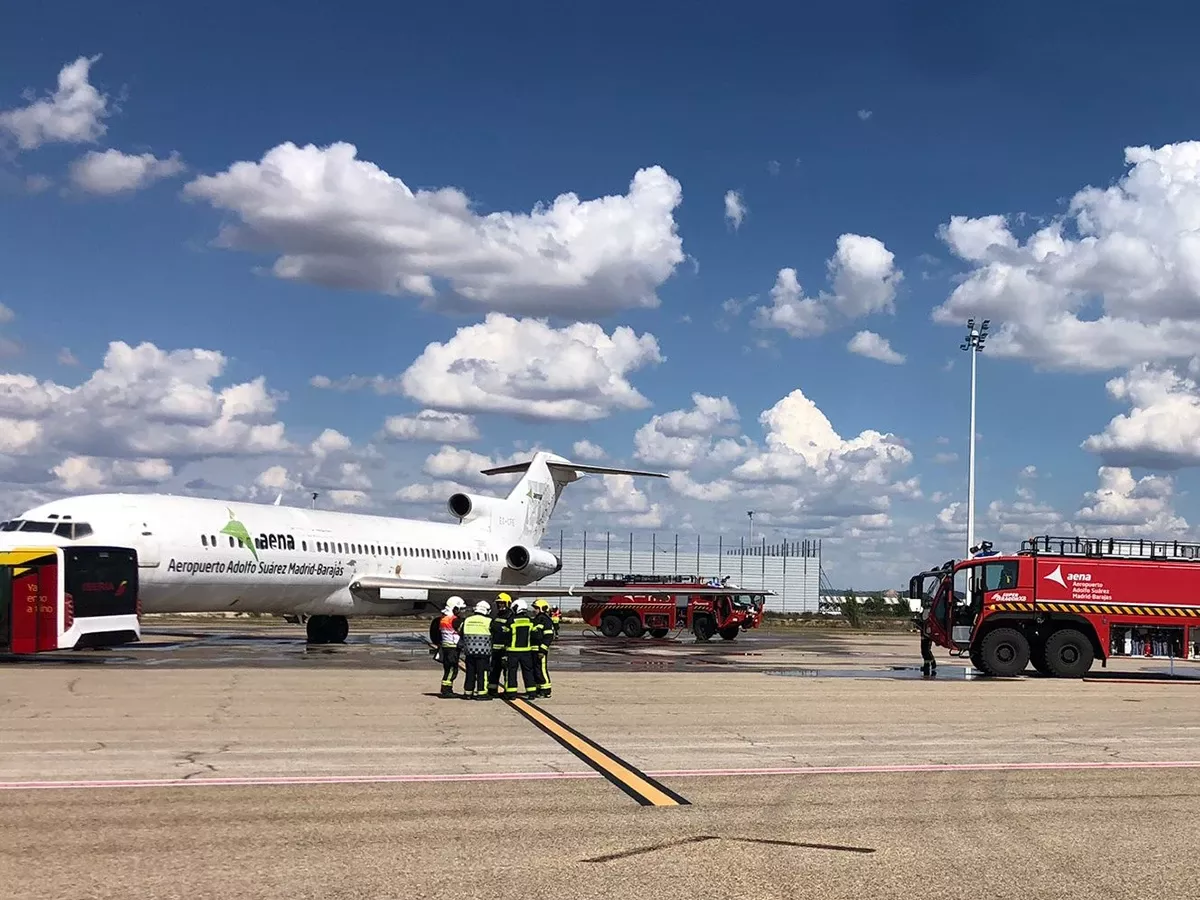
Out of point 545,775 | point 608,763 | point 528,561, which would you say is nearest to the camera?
point 545,775

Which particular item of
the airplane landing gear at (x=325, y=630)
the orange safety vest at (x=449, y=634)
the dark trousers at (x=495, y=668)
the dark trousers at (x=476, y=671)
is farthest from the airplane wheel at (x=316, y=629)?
the dark trousers at (x=476, y=671)

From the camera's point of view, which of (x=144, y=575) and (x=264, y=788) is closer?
(x=264, y=788)

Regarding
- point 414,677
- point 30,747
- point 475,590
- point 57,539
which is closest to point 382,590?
point 475,590

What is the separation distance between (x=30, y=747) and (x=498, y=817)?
627 cm

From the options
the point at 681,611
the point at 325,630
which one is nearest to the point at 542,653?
the point at 325,630

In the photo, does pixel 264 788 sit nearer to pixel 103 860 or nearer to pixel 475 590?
pixel 103 860

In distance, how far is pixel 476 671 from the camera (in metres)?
18.8

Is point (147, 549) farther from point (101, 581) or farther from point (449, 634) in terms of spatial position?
point (449, 634)

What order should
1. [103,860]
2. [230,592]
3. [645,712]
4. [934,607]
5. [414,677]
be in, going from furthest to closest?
1. [230,592]
2. [934,607]
3. [414,677]
4. [645,712]
5. [103,860]

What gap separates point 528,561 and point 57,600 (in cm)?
2163

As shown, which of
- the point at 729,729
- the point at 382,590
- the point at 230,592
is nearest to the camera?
the point at 729,729

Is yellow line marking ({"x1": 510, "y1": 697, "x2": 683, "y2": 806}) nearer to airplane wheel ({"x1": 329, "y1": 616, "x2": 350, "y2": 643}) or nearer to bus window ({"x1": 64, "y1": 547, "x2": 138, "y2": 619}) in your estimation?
bus window ({"x1": 64, "y1": 547, "x2": 138, "y2": 619})

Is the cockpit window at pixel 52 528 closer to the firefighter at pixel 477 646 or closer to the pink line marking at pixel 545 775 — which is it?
the firefighter at pixel 477 646

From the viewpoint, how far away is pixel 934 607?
2748 cm
